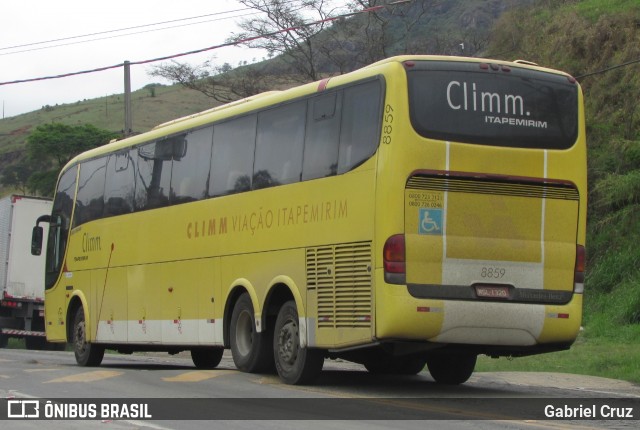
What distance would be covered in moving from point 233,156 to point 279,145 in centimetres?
135

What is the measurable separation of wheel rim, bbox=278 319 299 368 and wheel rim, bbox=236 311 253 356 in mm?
1227

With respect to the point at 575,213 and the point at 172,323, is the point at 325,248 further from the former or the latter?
the point at 172,323

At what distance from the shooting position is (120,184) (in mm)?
19062

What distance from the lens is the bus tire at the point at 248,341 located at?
49.1 feet

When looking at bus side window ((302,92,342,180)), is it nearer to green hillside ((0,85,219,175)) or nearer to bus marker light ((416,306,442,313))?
bus marker light ((416,306,442,313))

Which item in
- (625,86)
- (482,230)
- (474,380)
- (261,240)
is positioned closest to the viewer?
(482,230)

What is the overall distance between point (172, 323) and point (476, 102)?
6817 mm

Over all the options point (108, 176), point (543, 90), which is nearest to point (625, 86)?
point (108, 176)

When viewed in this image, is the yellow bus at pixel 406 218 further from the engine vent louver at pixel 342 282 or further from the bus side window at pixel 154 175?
the bus side window at pixel 154 175

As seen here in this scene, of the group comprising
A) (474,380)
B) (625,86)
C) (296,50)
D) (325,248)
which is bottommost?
(474,380)

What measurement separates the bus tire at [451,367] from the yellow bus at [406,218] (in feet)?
0.09

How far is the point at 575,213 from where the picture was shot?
1305 centimetres

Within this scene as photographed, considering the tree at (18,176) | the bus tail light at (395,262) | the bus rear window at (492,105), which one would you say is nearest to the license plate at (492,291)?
the bus tail light at (395,262)

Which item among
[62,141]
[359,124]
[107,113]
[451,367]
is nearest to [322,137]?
[359,124]
